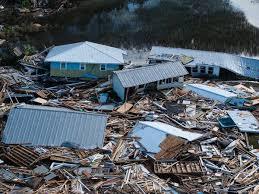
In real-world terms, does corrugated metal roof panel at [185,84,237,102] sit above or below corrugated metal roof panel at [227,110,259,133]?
above

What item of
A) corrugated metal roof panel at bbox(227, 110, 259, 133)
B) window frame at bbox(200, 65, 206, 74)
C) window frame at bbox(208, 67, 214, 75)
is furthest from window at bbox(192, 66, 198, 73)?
corrugated metal roof panel at bbox(227, 110, 259, 133)

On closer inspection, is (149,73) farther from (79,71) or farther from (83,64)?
(79,71)

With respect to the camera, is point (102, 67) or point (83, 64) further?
point (102, 67)

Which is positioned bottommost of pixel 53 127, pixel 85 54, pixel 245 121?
pixel 245 121

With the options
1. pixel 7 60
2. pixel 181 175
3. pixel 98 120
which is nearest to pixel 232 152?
pixel 181 175

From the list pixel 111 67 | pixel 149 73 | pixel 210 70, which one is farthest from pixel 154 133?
pixel 210 70

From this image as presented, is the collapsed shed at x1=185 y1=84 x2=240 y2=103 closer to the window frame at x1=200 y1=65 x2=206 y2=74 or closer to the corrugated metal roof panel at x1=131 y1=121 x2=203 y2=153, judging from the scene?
the window frame at x1=200 y1=65 x2=206 y2=74
